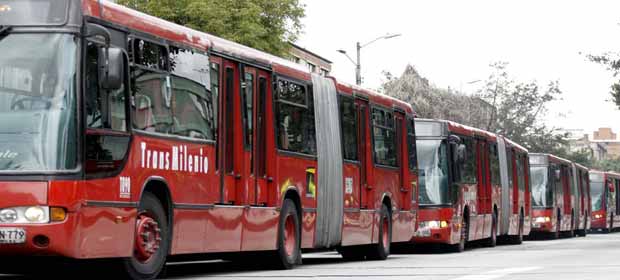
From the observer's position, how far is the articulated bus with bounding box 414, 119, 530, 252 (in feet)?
98.7

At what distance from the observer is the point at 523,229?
42.3 metres

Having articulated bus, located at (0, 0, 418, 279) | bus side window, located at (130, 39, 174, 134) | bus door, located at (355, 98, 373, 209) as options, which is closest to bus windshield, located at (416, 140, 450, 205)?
bus door, located at (355, 98, 373, 209)

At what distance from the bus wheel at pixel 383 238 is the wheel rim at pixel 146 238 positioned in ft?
32.5

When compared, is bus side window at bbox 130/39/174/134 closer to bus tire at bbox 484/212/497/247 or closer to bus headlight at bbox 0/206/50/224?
bus headlight at bbox 0/206/50/224

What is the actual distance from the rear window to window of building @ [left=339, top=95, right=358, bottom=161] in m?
9.53

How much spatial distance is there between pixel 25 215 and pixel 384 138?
12.7 metres

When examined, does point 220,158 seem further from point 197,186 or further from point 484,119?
point 484,119

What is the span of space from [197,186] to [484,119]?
74902mm

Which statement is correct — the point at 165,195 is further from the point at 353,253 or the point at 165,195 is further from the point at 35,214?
the point at 353,253

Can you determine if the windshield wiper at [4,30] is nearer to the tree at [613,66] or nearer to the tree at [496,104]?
the tree at [613,66]

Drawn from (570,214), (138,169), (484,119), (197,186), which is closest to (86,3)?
(138,169)

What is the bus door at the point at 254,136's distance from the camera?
17.7 m

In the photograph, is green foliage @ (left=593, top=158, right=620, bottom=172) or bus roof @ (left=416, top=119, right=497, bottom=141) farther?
green foliage @ (left=593, top=158, right=620, bottom=172)

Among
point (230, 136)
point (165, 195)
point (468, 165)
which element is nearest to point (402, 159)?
point (468, 165)
